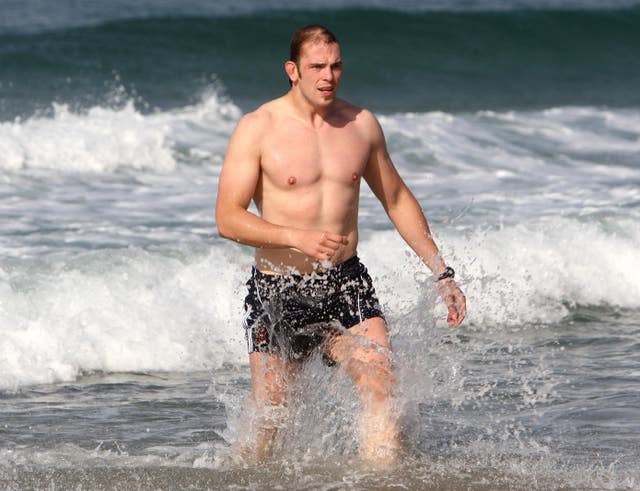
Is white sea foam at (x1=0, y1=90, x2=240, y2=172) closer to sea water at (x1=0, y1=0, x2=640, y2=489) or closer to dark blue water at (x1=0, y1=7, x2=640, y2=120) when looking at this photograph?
sea water at (x1=0, y1=0, x2=640, y2=489)

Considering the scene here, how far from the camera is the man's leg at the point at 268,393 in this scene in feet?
17.3

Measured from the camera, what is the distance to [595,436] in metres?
6.11

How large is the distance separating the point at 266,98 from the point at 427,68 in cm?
336

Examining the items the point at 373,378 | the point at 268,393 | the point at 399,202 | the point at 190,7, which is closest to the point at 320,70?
the point at 399,202

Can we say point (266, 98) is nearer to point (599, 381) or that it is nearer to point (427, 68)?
point (427, 68)

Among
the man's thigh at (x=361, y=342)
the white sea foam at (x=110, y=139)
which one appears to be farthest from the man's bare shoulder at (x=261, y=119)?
the white sea foam at (x=110, y=139)

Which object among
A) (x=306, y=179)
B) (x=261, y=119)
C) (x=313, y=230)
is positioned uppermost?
(x=261, y=119)

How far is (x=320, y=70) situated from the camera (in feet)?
16.5

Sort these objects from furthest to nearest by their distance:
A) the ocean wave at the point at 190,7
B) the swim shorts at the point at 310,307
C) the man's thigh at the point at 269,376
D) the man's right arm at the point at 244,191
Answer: the ocean wave at the point at 190,7 < the man's thigh at the point at 269,376 < the swim shorts at the point at 310,307 < the man's right arm at the point at 244,191

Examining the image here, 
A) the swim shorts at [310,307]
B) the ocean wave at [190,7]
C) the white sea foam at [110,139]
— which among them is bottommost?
the swim shorts at [310,307]

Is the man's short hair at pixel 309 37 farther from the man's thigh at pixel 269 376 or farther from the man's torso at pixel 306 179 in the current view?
the man's thigh at pixel 269 376

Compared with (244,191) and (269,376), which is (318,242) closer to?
(244,191)

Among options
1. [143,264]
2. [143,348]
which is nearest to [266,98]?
[143,264]

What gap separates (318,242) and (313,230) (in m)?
0.26
